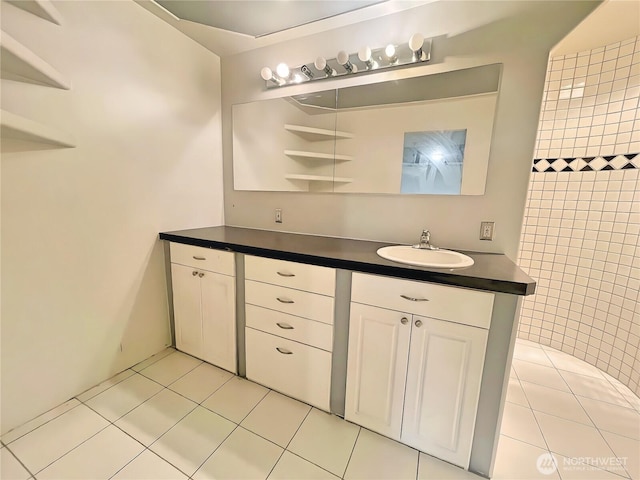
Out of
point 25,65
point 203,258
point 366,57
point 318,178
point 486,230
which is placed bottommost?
point 203,258

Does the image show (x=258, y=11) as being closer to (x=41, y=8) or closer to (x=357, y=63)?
(x=357, y=63)

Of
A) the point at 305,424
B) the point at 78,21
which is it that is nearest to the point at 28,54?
the point at 78,21

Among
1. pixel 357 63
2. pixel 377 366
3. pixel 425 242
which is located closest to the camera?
pixel 377 366

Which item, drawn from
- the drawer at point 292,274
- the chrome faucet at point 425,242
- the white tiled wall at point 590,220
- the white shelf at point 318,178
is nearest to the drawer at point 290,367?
the drawer at point 292,274

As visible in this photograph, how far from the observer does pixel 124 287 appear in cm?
169

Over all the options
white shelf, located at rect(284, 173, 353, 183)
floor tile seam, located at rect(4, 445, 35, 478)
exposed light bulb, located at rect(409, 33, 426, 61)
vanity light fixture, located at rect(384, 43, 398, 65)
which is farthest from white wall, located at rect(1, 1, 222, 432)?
exposed light bulb, located at rect(409, 33, 426, 61)

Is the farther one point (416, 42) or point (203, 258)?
point (203, 258)

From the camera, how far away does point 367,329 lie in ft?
4.15

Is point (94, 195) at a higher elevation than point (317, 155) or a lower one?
lower

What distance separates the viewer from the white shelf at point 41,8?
1.07 metres

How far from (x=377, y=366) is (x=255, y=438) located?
71cm

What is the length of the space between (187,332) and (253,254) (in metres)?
0.90

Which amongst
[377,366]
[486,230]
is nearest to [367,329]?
[377,366]

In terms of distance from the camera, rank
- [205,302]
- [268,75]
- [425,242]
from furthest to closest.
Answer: [268,75] < [205,302] < [425,242]
